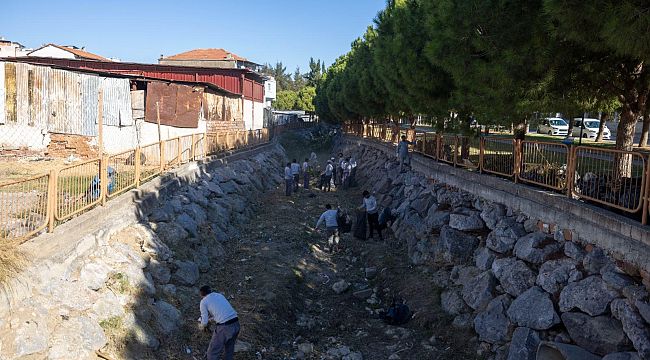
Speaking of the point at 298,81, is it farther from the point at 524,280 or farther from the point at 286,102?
the point at 524,280

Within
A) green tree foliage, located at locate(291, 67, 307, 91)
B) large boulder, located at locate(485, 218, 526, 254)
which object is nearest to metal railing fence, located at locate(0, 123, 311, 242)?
large boulder, located at locate(485, 218, 526, 254)

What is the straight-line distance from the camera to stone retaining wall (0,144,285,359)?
591 centimetres

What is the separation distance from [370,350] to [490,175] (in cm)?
473

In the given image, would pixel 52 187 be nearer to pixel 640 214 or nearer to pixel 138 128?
pixel 640 214

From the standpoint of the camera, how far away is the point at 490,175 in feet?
36.8

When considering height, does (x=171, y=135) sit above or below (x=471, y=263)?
above

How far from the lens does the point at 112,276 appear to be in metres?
7.83

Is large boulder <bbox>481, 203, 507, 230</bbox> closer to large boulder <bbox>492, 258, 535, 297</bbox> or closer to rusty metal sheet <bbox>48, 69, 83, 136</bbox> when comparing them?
large boulder <bbox>492, 258, 535, 297</bbox>

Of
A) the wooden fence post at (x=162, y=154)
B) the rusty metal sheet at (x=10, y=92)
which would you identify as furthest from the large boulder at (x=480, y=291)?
the rusty metal sheet at (x=10, y=92)

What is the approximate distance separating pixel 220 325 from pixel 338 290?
14.7ft

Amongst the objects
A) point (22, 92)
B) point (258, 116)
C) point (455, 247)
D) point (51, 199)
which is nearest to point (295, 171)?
point (22, 92)

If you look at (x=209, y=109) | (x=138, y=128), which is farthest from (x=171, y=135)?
(x=209, y=109)

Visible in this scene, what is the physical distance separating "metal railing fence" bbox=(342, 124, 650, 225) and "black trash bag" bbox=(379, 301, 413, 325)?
321cm

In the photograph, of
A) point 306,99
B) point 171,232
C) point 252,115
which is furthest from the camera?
point 306,99
